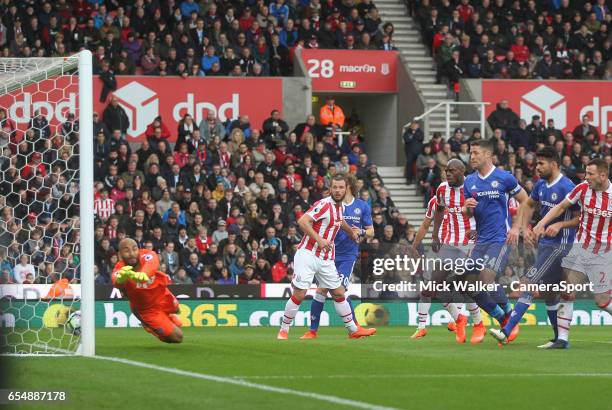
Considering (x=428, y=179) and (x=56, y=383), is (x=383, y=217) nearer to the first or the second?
(x=428, y=179)

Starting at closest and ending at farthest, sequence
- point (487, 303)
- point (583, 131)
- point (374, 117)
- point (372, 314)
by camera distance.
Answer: point (487, 303)
point (372, 314)
point (583, 131)
point (374, 117)

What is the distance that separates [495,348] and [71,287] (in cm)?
454

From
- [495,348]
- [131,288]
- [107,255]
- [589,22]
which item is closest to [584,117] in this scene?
[589,22]

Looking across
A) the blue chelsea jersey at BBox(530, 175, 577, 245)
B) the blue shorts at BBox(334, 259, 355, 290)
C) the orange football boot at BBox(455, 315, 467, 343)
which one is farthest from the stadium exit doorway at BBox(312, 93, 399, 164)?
the blue chelsea jersey at BBox(530, 175, 577, 245)

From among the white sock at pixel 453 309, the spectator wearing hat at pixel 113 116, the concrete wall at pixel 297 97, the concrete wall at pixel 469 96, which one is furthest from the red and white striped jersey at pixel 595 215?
the concrete wall at pixel 469 96

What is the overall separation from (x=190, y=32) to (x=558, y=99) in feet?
31.2

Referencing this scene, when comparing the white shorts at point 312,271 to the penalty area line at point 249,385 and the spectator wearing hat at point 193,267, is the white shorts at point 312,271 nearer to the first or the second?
the penalty area line at point 249,385

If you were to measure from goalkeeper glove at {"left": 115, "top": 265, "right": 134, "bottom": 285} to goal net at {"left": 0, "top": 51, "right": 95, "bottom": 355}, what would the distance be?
0.47 m

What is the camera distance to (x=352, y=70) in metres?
31.1

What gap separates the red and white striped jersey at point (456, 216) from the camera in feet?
49.5

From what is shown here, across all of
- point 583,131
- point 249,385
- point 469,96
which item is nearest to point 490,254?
point 249,385

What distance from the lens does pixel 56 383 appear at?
9.39 meters

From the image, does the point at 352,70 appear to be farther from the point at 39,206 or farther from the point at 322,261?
the point at 322,261

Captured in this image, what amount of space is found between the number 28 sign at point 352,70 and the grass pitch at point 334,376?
668 inches
